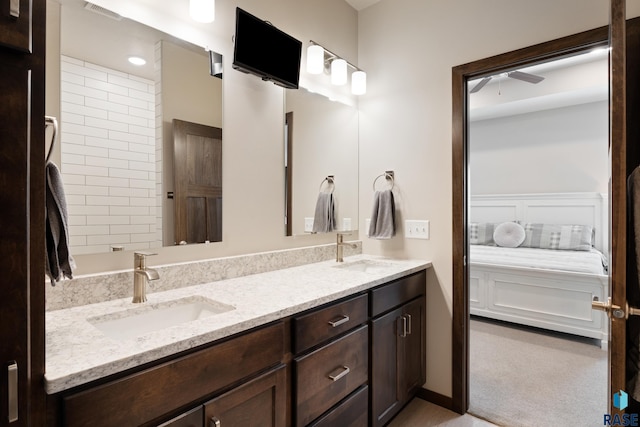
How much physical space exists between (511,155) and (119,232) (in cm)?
514

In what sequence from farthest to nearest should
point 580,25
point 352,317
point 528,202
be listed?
point 528,202, point 580,25, point 352,317

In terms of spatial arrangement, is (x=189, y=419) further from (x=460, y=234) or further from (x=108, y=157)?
(x=460, y=234)

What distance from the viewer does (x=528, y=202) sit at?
4.77 meters

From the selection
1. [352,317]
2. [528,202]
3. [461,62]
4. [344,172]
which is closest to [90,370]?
[352,317]

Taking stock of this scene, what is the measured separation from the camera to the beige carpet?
202 centimetres

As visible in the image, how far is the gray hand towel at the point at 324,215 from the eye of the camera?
7.45 feet

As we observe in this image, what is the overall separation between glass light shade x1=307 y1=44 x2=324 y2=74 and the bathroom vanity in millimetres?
1225

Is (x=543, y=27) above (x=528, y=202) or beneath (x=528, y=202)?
above

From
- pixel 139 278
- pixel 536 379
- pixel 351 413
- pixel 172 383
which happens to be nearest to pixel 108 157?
pixel 139 278

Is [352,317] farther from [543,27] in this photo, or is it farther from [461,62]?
[543,27]

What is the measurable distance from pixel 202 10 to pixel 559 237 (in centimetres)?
462

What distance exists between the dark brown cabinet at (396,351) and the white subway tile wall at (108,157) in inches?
44.9

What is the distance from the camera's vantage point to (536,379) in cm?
243

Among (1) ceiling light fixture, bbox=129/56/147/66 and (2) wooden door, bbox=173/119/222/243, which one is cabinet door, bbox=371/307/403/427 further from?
(1) ceiling light fixture, bbox=129/56/147/66
